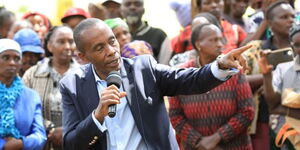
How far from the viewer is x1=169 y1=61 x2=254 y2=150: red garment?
649 centimetres

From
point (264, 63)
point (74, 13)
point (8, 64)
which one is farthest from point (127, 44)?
point (74, 13)

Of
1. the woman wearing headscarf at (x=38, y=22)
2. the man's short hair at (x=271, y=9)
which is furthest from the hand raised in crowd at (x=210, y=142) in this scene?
the woman wearing headscarf at (x=38, y=22)

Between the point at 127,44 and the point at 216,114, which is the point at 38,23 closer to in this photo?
the point at 127,44

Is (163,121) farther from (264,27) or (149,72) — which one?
(264,27)

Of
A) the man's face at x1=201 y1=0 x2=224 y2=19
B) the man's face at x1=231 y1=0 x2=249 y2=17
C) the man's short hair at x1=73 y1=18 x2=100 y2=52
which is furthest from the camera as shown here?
the man's face at x1=231 y1=0 x2=249 y2=17

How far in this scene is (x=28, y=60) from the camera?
8.50m

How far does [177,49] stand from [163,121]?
150 inches

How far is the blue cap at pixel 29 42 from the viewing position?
8.45 metres

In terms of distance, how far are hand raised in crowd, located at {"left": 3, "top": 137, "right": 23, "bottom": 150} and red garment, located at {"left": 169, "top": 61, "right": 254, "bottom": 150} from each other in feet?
5.51

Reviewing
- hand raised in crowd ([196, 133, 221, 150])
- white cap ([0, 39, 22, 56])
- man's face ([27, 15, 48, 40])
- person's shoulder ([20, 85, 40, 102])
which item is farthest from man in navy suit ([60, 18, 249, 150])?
man's face ([27, 15, 48, 40])

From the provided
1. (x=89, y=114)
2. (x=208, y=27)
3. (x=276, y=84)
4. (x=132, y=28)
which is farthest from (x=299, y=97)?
(x=132, y=28)

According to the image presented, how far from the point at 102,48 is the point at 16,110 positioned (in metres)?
2.41

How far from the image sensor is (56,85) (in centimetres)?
749

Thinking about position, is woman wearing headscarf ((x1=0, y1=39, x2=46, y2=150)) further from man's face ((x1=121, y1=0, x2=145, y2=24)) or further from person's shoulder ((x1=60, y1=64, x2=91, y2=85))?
man's face ((x1=121, y1=0, x2=145, y2=24))
